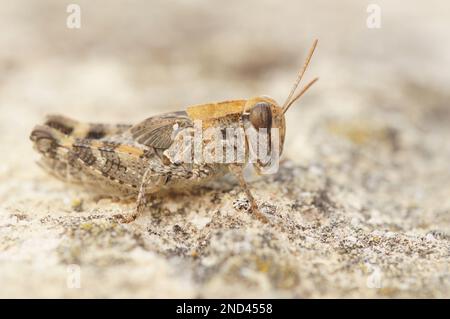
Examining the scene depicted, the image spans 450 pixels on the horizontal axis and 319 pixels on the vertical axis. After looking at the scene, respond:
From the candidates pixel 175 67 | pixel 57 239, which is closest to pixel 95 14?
pixel 175 67

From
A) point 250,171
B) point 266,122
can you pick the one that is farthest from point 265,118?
point 250,171

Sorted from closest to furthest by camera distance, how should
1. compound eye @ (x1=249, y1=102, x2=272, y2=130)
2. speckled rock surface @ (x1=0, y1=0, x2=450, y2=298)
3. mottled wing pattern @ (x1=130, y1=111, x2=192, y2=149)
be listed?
speckled rock surface @ (x1=0, y1=0, x2=450, y2=298)
compound eye @ (x1=249, y1=102, x2=272, y2=130)
mottled wing pattern @ (x1=130, y1=111, x2=192, y2=149)

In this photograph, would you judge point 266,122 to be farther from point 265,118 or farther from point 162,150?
point 162,150

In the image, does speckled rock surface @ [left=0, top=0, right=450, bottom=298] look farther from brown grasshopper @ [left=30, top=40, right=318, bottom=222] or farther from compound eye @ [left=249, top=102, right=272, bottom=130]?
compound eye @ [left=249, top=102, right=272, bottom=130]

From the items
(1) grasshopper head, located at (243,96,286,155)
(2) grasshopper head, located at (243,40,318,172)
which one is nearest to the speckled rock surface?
(2) grasshopper head, located at (243,40,318,172)

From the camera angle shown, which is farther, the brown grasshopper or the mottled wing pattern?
the mottled wing pattern

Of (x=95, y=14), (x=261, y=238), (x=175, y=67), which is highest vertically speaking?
(x=95, y=14)
